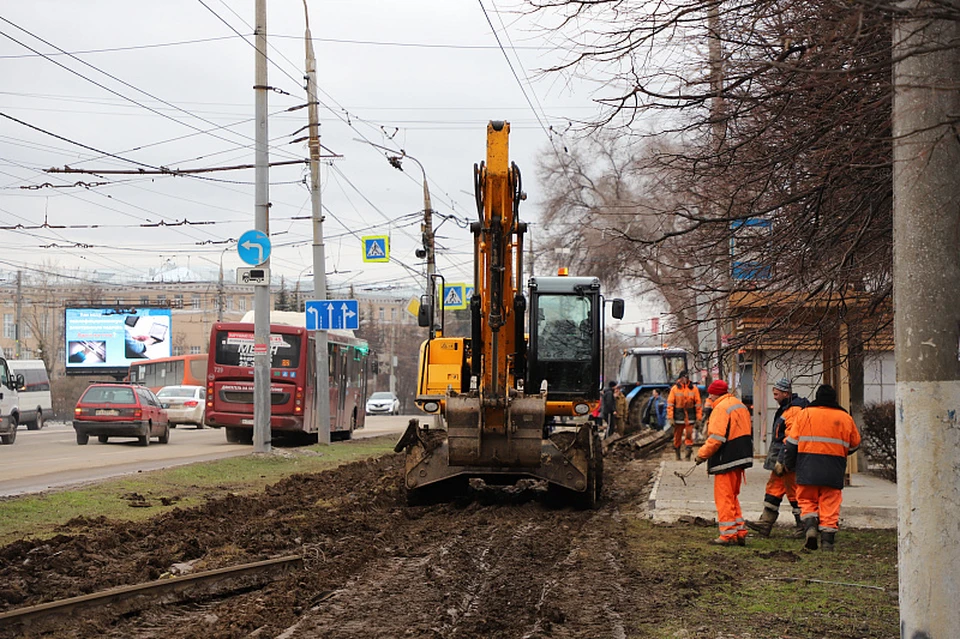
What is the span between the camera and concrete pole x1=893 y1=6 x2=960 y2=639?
5.69m

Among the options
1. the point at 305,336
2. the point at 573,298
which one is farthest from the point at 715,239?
the point at 305,336

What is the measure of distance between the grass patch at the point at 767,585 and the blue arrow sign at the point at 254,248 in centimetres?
1144

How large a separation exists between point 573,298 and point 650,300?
673 cm

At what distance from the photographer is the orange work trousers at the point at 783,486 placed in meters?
12.5

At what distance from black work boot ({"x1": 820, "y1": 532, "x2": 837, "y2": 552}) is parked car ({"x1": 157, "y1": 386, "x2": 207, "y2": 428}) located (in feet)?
110

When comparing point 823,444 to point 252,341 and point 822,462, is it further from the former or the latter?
point 252,341

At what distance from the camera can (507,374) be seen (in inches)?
563

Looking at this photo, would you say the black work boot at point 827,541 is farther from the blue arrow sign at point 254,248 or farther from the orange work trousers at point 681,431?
the orange work trousers at point 681,431

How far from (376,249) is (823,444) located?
896 inches

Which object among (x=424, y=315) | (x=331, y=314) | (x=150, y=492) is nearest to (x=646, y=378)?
(x=331, y=314)

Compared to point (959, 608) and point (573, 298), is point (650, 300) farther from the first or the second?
point (959, 608)

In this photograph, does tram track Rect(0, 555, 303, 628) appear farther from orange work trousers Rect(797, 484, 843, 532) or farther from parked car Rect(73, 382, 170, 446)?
parked car Rect(73, 382, 170, 446)

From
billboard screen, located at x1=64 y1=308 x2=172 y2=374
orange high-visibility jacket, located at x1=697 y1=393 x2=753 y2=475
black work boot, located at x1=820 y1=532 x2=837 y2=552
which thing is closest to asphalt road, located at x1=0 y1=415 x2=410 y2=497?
orange high-visibility jacket, located at x1=697 y1=393 x2=753 y2=475

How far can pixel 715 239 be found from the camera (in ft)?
33.0
